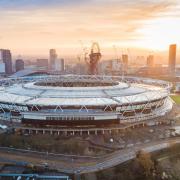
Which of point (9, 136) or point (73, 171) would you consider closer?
point (73, 171)

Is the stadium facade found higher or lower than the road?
higher

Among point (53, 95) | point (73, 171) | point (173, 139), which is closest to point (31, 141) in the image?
point (73, 171)

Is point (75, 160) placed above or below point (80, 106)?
below

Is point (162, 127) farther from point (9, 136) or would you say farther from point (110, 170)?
point (9, 136)

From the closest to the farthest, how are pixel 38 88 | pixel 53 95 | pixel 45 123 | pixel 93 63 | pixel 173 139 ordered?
1. pixel 173 139
2. pixel 45 123
3. pixel 53 95
4. pixel 38 88
5. pixel 93 63

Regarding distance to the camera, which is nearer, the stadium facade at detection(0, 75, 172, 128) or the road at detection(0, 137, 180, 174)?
the road at detection(0, 137, 180, 174)

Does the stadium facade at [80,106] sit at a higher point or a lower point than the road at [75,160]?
higher

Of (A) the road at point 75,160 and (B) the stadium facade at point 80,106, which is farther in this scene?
(B) the stadium facade at point 80,106

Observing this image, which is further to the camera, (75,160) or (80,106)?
(80,106)
